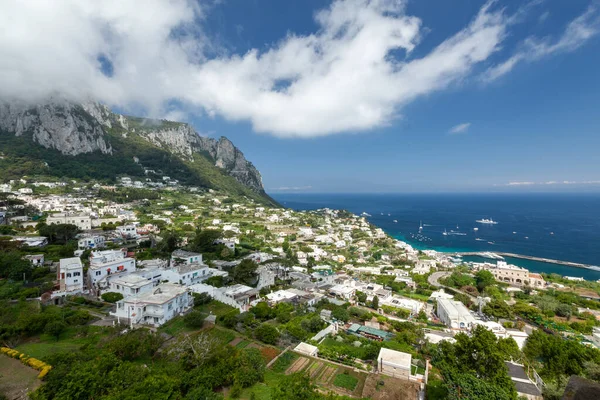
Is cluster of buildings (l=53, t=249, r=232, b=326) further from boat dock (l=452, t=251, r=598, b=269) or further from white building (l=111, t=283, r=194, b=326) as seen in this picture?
boat dock (l=452, t=251, r=598, b=269)

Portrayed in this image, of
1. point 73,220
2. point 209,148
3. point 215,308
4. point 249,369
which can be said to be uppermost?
point 209,148

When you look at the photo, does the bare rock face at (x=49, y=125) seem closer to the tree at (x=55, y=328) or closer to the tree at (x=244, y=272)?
the tree at (x=244, y=272)

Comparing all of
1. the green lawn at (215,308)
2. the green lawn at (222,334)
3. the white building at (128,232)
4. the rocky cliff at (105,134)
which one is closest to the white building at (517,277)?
the green lawn at (215,308)

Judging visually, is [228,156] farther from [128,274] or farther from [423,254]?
[128,274]

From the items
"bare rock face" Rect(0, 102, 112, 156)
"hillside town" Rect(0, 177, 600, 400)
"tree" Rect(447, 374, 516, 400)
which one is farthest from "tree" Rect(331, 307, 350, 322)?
"bare rock face" Rect(0, 102, 112, 156)

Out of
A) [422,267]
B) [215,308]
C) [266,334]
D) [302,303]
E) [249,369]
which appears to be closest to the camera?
[249,369]

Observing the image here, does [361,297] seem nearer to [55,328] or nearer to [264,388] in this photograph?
[264,388]

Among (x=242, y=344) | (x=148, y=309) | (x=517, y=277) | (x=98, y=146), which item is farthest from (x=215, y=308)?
(x=98, y=146)
